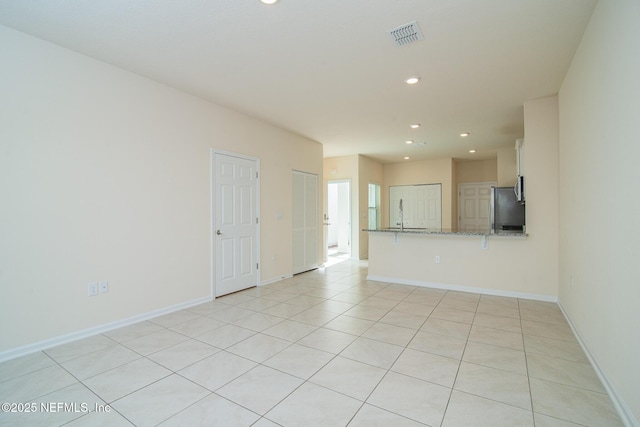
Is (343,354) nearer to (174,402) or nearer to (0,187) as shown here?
(174,402)

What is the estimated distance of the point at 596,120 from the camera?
2254mm

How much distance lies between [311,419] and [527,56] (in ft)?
11.7

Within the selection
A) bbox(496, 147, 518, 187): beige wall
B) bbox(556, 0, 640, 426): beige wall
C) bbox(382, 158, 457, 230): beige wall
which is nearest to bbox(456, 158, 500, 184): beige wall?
bbox(382, 158, 457, 230): beige wall

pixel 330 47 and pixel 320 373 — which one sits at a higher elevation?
pixel 330 47

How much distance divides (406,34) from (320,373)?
9.10ft

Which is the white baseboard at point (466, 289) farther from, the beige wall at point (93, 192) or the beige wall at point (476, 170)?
the beige wall at point (476, 170)

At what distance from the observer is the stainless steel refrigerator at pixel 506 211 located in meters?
4.47

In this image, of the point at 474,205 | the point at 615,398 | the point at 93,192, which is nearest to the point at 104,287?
the point at 93,192

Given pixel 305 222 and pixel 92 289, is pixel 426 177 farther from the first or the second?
pixel 92 289

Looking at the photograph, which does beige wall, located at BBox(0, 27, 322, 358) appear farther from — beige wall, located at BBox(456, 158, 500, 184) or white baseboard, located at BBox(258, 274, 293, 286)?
beige wall, located at BBox(456, 158, 500, 184)

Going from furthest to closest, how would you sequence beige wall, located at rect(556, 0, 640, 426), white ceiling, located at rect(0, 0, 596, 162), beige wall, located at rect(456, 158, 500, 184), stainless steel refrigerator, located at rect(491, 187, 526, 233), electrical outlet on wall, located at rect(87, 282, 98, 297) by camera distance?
beige wall, located at rect(456, 158, 500, 184)
stainless steel refrigerator, located at rect(491, 187, 526, 233)
electrical outlet on wall, located at rect(87, 282, 98, 297)
white ceiling, located at rect(0, 0, 596, 162)
beige wall, located at rect(556, 0, 640, 426)

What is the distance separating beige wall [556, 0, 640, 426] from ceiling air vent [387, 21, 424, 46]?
1.21m

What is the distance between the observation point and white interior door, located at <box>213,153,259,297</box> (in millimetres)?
4184

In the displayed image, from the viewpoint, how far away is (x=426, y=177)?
838cm
